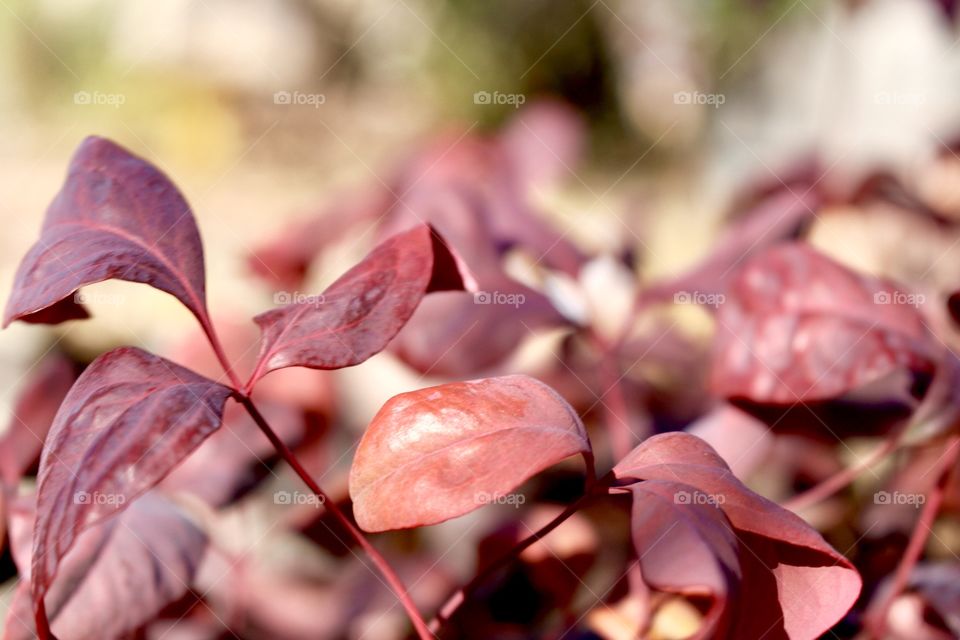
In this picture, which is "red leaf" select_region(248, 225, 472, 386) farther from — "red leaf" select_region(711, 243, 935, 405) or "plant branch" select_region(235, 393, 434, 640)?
"red leaf" select_region(711, 243, 935, 405)

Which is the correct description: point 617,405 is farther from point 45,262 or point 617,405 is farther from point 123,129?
point 123,129

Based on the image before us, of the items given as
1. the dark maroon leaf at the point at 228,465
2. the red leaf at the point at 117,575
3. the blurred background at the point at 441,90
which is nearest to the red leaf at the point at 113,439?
the red leaf at the point at 117,575

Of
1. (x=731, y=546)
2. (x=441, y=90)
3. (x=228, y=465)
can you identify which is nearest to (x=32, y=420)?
(x=228, y=465)

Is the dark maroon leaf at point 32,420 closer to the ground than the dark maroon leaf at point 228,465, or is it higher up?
higher up

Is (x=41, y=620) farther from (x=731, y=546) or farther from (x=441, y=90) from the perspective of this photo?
(x=441, y=90)

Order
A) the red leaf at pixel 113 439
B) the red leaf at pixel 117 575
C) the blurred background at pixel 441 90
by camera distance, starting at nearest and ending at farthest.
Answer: the red leaf at pixel 113 439
the red leaf at pixel 117 575
the blurred background at pixel 441 90

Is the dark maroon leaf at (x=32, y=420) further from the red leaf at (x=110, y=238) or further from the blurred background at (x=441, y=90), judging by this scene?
the blurred background at (x=441, y=90)

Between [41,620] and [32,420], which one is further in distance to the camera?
[32,420]
